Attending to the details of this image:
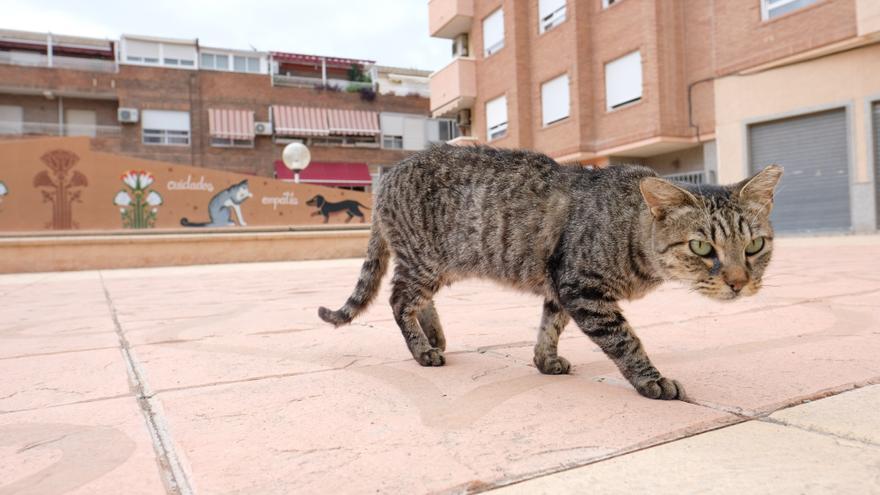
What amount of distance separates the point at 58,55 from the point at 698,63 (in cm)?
2987

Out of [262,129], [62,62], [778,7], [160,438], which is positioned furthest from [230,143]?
[160,438]

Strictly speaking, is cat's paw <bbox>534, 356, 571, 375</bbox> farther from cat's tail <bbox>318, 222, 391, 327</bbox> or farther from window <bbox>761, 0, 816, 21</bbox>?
window <bbox>761, 0, 816, 21</bbox>

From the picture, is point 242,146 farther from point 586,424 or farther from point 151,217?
point 586,424

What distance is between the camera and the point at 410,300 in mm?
2684

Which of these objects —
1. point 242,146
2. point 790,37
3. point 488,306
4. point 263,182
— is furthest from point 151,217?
point 242,146

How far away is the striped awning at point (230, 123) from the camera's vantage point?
28328 mm

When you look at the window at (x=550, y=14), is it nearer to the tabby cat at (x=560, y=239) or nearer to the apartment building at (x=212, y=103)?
the apartment building at (x=212, y=103)

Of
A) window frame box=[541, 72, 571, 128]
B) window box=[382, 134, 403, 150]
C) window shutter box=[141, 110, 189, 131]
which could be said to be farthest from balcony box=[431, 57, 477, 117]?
window shutter box=[141, 110, 189, 131]

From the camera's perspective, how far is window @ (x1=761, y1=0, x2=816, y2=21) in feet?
38.6

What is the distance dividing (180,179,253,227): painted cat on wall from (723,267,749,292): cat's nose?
1391 centimetres

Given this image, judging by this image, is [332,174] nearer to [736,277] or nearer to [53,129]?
[53,129]

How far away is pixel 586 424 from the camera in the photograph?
1593 millimetres

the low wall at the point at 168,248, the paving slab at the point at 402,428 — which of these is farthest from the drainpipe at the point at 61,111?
the paving slab at the point at 402,428

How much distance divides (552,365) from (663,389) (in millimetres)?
500
